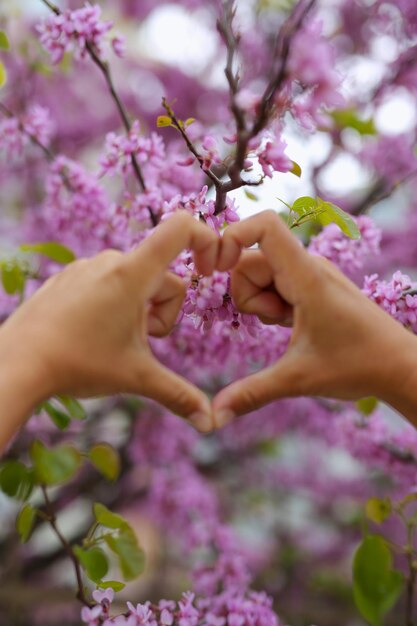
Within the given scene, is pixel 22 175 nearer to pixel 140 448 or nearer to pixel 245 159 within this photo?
pixel 140 448

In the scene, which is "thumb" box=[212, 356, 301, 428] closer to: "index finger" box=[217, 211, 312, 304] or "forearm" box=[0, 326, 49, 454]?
"index finger" box=[217, 211, 312, 304]

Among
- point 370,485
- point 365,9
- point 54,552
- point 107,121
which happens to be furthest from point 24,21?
point 370,485

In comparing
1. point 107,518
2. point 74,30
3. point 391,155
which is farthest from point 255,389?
point 391,155

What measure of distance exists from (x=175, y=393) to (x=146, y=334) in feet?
0.23

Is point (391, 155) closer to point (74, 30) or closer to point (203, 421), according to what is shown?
point (74, 30)

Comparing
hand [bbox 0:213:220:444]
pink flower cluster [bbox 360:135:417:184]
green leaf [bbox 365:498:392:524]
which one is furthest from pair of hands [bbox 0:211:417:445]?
pink flower cluster [bbox 360:135:417:184]

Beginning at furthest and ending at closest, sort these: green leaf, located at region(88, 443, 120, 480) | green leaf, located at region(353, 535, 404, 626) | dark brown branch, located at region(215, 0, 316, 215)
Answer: green leaf, located at region(88, 443, 120, 480) → green leaf, located at region(353, 535, 404, 626) → dark brown branch, located at region(215, 0, 316, 215)

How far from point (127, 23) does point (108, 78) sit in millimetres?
2937

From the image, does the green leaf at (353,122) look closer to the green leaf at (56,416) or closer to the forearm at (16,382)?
the green leaf at (56,416)

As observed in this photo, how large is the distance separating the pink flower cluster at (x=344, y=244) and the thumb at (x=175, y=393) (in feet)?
1.62

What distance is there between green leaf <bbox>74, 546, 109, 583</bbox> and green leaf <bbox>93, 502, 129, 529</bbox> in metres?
0.05

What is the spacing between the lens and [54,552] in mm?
2455

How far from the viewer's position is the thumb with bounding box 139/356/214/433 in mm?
616

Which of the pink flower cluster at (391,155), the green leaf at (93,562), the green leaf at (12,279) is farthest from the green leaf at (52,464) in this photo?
the pink flower cluster at (391,155)
